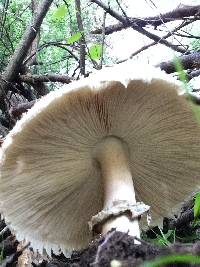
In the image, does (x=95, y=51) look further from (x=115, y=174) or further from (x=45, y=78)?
(x=115, y=174)

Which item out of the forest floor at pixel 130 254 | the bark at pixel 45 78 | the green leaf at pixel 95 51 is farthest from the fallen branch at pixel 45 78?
the forest floor at pixel 130 254

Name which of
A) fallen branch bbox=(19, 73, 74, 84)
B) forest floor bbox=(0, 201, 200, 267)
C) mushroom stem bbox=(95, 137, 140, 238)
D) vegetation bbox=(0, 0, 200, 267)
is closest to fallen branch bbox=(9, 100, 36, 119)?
vegetation bbox=(0, 0, 200, 267)

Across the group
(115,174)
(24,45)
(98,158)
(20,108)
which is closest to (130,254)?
(115,174)

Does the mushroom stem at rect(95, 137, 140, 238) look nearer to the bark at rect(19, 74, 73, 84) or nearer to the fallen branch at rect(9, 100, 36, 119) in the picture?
the fallen branch at rect(9, 100, 36, 119)

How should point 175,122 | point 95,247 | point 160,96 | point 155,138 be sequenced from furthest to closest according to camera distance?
point 155,138
point 175,122
point 160,96
point 95,247

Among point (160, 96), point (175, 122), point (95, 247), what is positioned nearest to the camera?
point (95, 247)

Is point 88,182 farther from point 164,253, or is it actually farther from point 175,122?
point 164,253

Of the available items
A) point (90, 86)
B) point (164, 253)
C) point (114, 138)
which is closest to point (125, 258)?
point (164, 253)
